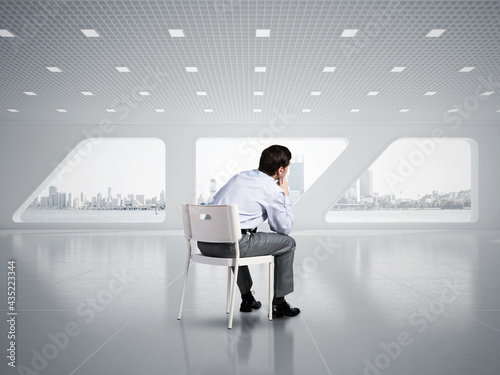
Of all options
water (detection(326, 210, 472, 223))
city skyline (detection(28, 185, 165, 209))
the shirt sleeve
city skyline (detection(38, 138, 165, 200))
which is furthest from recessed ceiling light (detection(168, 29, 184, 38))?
city skyline (detection(38, 138, 165, 200))

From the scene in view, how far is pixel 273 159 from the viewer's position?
2797 mm

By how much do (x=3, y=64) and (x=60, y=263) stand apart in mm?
4137

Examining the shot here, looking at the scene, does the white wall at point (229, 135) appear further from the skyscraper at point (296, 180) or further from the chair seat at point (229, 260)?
the chair seat at point (229, 260)

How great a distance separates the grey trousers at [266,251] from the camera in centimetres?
257

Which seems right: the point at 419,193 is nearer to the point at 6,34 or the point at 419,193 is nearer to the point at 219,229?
the point at 6,34

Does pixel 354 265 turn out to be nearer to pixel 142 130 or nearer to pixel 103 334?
pixel 103 334

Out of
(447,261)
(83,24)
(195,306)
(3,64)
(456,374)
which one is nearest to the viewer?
(456,374)

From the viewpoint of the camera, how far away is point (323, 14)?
555cm

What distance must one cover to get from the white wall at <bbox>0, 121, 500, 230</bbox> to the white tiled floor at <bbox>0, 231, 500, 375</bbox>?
8.08 m

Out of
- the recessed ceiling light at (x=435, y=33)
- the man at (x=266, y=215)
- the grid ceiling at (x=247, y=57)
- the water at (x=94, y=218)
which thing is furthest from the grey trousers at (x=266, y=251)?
the water at (x=94, y=218)

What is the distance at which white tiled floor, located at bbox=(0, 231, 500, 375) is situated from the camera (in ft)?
6.23

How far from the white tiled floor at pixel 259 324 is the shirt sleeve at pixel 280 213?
58 cm

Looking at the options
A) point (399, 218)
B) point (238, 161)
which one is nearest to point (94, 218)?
point (238, 161)

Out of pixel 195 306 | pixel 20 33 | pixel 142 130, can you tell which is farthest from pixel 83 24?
pixel 142 130
